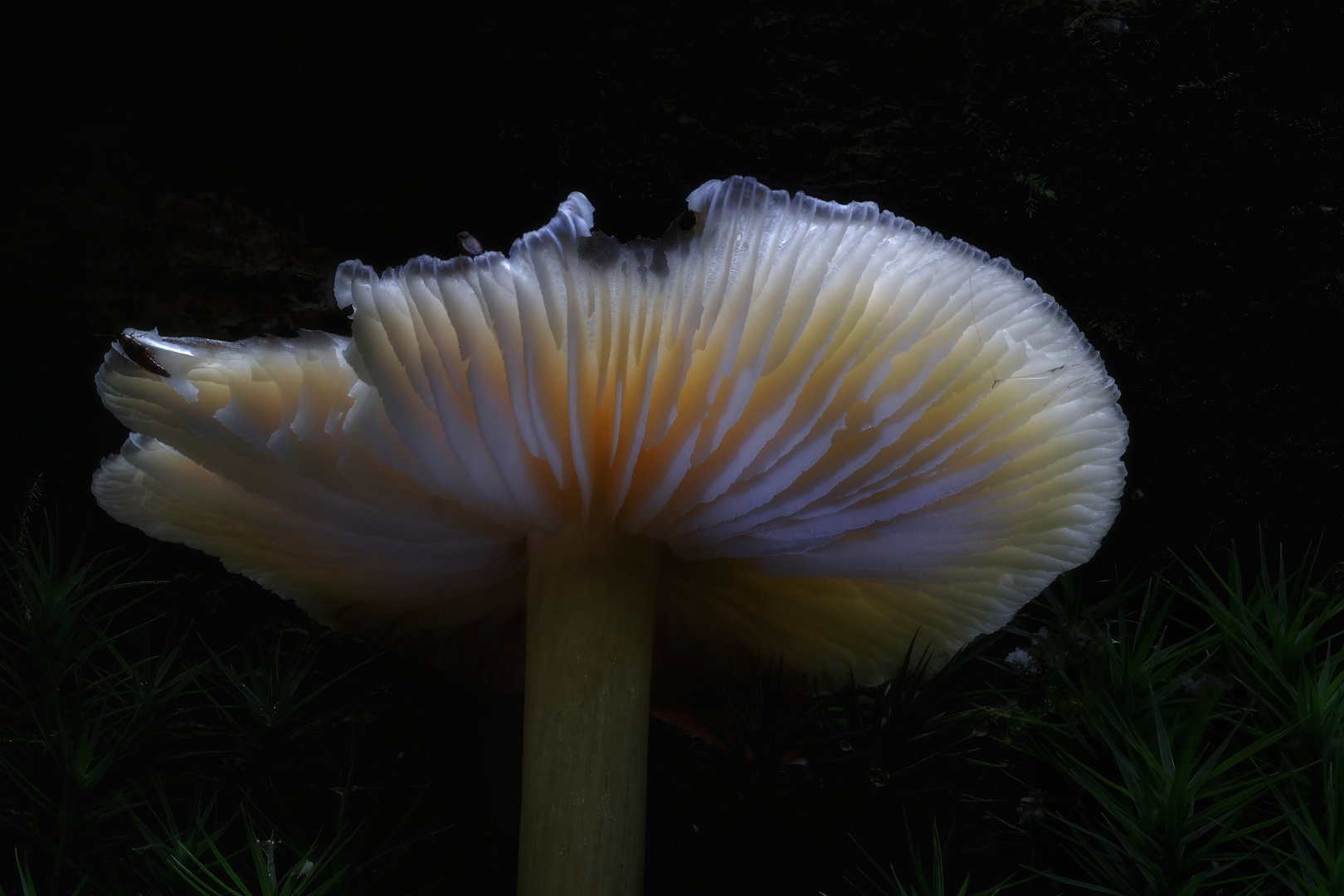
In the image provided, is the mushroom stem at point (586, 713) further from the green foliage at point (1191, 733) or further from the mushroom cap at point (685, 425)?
the green foliage at point (1191, 733)

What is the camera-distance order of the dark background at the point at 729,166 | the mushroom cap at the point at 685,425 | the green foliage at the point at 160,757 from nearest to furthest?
the mushroom cap at the point at 685,425 → the green foliage at the point at 160,757 → the dark background at the point at 729,166

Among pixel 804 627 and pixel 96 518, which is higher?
pixel 96 518

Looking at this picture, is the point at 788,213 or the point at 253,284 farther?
the point at 253,284

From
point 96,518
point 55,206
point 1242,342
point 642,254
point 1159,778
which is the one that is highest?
point 55,206

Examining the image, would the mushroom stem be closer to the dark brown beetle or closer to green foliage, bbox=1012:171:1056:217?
the dark brown beetle

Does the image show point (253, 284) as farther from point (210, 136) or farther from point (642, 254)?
point (642, 254)

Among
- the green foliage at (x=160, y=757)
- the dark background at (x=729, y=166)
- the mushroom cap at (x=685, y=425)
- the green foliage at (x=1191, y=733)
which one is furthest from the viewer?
the dark background at (x=729, y=166)

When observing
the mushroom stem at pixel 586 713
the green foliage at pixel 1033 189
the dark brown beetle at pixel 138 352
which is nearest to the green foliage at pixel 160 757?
the mushroom stem at pixel 586 713

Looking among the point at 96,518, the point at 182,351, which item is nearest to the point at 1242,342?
the point at 182,351
